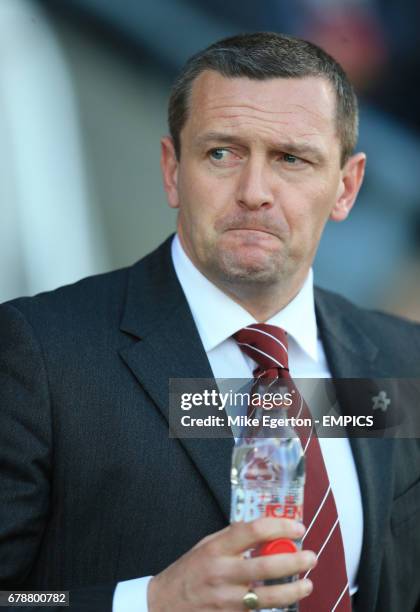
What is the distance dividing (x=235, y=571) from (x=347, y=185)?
1650 mm

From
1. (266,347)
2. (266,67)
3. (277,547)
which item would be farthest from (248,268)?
(277,547)

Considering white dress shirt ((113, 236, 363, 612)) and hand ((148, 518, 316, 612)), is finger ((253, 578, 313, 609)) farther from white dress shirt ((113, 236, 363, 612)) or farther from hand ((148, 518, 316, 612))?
white dress shirt ((113, 236, 363, 612))

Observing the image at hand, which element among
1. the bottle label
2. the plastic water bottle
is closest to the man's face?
the plastic water bottle

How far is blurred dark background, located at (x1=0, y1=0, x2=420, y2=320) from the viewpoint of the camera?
11.9ft

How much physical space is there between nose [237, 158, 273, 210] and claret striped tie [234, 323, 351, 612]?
42cm

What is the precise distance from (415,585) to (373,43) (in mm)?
2407

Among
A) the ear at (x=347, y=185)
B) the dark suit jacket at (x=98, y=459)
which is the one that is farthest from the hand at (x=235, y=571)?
the ear at (x=347, y=185)

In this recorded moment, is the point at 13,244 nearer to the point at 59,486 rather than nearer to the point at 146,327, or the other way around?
the point at 146,327

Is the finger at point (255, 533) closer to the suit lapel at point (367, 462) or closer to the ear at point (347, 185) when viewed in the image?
the suit lapel at point (367, 462)

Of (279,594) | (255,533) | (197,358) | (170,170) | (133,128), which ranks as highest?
(133,128)

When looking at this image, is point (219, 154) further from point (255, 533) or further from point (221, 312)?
point (255, 533)

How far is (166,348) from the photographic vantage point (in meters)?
2.55

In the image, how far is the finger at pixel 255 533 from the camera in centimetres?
170

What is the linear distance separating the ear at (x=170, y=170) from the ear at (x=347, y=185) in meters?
0.53
